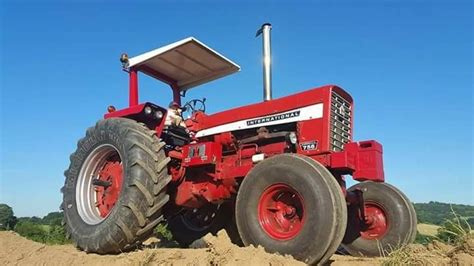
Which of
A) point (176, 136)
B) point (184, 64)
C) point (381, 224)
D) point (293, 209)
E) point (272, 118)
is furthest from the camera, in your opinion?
point (184, 64)

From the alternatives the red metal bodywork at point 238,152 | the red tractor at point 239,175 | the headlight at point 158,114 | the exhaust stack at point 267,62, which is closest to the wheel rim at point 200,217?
the red tractor at point 239,175

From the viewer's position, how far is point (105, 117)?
7277mm

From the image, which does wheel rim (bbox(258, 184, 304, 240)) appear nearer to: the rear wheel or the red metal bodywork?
the red metal bodywork

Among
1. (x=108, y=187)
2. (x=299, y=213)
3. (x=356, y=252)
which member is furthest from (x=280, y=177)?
(x=108, y=187)

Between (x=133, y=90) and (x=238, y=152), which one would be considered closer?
(x=238, y=152)

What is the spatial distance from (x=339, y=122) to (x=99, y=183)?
11.2ft

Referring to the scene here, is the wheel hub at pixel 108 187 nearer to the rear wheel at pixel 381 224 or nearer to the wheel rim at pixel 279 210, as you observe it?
the wheel rim at pixel 279 210

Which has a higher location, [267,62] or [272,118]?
[267,62]

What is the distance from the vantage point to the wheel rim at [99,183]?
6.55 m

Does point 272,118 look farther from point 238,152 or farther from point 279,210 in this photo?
point 279,210

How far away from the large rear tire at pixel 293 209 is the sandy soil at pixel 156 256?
301mm

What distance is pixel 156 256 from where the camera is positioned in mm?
4598

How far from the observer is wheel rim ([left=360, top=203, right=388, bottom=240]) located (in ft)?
21.1

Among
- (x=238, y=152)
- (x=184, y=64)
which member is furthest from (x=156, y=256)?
(x=184, y=64)
